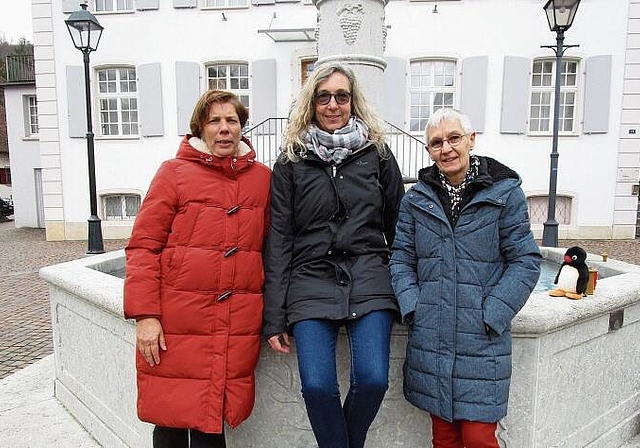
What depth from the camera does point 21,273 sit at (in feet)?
29.1

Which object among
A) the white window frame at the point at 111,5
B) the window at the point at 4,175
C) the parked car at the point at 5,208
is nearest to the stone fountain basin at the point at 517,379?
the white window frame at the point at 111,5

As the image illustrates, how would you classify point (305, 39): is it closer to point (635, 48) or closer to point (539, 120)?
point (539, 120)

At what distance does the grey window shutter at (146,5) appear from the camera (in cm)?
1184

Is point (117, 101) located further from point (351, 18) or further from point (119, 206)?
point (351, 18)

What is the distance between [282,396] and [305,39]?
33.7ft

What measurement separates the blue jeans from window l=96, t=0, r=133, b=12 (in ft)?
40.0

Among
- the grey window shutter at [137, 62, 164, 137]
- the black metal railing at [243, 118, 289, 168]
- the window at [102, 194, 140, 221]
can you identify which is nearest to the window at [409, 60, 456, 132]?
the black metal railing at [243, 118, 289, 168]

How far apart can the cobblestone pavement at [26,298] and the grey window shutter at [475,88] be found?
815 centimetres

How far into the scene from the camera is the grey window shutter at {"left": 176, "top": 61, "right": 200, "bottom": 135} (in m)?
11.9

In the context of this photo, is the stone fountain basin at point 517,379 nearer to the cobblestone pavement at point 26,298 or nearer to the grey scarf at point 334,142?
the grey scarf at point 334,142

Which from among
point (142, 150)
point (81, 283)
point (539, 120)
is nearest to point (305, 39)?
point (142, 150)

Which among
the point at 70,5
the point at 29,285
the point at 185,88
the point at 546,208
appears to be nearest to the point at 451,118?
the point at 29,285

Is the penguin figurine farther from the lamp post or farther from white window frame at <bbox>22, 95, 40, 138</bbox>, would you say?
white window frame at <bbox>22, 95, 40, 138</bbox>

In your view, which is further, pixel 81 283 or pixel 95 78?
pixel 95 78
